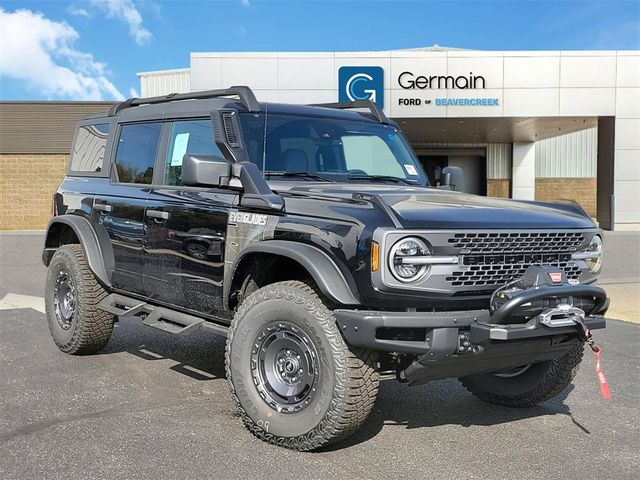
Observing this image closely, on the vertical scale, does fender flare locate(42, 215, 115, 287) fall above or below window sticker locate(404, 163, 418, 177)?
below

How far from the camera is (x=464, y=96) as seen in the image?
2147 cm

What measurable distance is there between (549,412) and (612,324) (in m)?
3.91

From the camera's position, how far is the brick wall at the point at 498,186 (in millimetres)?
30609

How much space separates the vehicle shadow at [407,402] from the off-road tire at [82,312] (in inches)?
16.4

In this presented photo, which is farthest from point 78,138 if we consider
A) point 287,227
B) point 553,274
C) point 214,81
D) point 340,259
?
point 214,81

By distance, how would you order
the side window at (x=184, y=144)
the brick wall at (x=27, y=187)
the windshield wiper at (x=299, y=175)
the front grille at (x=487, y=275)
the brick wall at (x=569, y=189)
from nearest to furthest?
the front grille at (x=487, y=275) < the windshield wiper at (x=299, y=175) < the side window at (x=184, y=144) < the brick wall at (x=27, y=187) < the brick wall at (x=569, y=189)

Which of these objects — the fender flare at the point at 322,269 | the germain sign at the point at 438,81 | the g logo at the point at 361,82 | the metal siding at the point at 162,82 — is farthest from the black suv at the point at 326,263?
the metal siding at the point at 162,82

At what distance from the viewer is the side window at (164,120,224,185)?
4836 millimetres

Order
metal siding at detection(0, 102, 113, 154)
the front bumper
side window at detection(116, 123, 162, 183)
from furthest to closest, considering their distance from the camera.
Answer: metal siding at detection(0, 102, 113, 154), side window at detection(116, 123, 162, 183), the front bumper

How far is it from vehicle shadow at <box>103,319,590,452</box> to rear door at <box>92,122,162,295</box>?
3.22ft

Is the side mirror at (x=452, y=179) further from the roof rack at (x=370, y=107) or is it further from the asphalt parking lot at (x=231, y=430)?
the asphalt parking lot at (x=231, y=430)

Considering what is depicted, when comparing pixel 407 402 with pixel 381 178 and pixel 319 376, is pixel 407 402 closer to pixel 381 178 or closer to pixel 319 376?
pixel 319 376

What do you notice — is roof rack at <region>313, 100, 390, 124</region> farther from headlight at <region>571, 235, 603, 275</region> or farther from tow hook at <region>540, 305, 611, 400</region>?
tow hook at <region>540, 305, 611, 400</region>

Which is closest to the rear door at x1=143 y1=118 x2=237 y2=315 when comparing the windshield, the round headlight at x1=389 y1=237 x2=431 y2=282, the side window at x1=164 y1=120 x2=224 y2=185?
the side window at x1=164 y1=120 x2=224 y2=185
